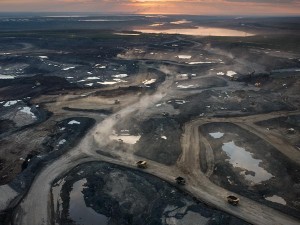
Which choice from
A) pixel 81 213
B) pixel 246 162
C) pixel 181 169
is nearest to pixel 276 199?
pixel 246 162

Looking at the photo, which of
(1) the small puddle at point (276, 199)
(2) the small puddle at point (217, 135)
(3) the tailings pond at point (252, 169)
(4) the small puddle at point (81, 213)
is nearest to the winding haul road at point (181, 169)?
(3) the tailings pond at point (252, 169)

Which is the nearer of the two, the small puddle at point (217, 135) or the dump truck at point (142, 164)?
the dump truck at point (142, 164)

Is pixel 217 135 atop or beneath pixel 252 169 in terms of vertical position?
beneath

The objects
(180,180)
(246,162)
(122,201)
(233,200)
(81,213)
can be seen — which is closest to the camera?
(233,200)

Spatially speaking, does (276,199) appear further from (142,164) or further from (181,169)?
(142,164)

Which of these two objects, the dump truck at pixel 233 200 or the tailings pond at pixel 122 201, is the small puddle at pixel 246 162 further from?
the tailings pond at pixel 122 201


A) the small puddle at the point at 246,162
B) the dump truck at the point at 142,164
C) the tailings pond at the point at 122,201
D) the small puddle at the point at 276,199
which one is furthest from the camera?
the dump truck at the point at 142,164

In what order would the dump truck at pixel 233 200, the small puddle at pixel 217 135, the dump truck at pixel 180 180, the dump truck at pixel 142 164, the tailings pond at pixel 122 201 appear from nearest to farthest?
the tailings pond at pixel 122 201 → the dump truck at pixel 233 200 → the dump truck at pixel 180 180 → the dump truck at pixel 142 164 → the small puddle at pixel 217 135

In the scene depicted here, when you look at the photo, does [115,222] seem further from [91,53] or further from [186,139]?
Result: [91,53]

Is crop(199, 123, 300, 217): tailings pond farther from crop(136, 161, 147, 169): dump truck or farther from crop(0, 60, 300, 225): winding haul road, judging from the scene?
crop(136, 161, 147, 169): dump truck
